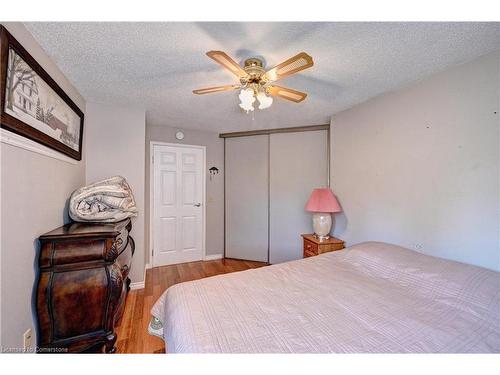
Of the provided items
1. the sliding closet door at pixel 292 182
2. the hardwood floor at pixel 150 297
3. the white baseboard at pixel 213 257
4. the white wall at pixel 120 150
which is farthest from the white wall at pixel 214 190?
the white wall at pixel 120 150

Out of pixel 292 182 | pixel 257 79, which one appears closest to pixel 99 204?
pixel 257 79

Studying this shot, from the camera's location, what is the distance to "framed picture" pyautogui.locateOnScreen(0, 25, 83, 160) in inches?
38.6

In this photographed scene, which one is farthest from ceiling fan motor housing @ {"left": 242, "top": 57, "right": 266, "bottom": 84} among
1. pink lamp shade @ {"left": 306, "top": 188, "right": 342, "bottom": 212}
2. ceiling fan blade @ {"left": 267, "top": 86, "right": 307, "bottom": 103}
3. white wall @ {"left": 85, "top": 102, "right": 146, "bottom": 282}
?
white wall @ {"left": 85, "top": 102, "right": 146, "bottom": 282}

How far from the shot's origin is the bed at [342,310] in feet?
2.71

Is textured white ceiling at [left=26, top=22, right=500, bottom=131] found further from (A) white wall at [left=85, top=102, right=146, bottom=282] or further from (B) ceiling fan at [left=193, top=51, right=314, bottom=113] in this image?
(A) white wall at [left=85, top=102, right=146, bottom=282]

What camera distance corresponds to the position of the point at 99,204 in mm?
1737

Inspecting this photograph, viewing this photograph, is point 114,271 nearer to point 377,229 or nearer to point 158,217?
point 158,217

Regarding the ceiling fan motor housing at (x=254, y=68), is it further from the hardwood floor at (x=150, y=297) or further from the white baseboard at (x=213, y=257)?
the white baseboard at (x=213, y=257)

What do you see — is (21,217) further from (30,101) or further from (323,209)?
(323,209)

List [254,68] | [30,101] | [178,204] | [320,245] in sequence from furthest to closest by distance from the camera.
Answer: [178,204] < [320,245] < [254,68] < [30,101]

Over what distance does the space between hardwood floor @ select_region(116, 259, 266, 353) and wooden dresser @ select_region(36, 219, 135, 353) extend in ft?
0.76

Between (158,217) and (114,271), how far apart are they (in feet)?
6.25

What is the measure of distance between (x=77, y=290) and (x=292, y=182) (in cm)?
272

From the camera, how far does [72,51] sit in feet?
4.62
